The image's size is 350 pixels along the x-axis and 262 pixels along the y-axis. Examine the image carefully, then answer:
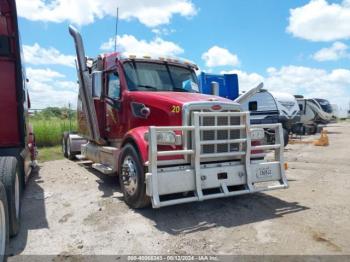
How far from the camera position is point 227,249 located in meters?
4.30

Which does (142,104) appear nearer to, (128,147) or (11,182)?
(128,147)

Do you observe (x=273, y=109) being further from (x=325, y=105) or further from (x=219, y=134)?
(x=219, y=134)

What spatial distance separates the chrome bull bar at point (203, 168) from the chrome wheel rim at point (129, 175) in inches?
21.1

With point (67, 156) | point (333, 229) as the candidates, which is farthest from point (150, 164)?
point (67, 156)

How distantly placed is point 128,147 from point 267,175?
7.92ft

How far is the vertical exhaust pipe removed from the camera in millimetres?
6898

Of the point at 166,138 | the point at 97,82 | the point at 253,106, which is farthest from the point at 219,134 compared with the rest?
the point at 253,106

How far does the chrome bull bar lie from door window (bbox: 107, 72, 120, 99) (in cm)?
229

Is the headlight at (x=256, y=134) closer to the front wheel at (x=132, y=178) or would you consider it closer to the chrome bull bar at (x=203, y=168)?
the chrome bull bar at (x=203, y=168)

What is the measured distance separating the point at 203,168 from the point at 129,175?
4.14 feet

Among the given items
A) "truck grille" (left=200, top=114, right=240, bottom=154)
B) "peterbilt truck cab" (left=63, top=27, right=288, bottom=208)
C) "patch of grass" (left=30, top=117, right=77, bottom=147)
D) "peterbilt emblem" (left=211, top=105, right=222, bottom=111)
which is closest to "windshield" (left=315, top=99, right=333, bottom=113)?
"patch of grass" (left=30, top=117, right=77, bottom=147)

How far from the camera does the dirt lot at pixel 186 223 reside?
4379mm

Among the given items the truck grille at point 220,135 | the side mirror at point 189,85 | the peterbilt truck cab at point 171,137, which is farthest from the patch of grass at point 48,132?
the truck grille at point 220,135

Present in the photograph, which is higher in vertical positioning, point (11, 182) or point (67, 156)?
point (11, 182)
